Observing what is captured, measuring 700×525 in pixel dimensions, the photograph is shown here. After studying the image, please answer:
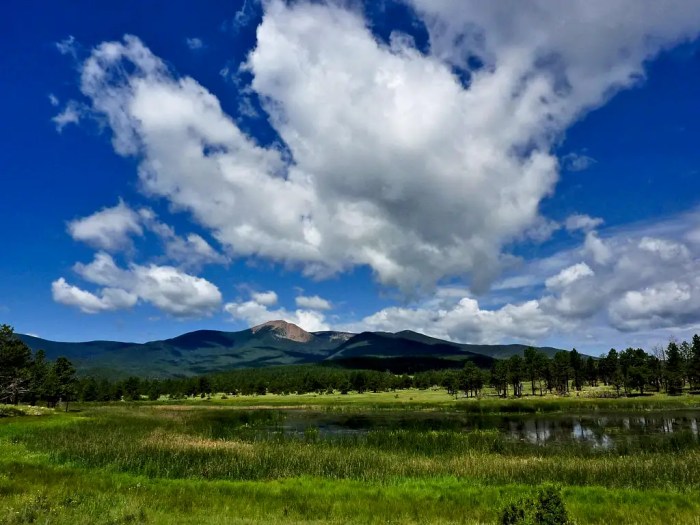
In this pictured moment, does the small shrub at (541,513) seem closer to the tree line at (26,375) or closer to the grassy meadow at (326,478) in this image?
the grassy meadow at (326,478)

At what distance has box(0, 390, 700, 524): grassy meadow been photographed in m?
22.4

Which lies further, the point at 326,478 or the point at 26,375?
the point at 26,375

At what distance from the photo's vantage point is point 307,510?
23891 millimetres

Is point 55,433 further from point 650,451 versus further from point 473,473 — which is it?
point 650,451

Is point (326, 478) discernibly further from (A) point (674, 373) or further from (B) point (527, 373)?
(B) point (527, 373)

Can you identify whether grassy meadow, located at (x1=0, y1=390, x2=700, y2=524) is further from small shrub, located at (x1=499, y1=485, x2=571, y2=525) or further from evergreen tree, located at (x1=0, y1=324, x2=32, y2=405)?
evergreen tree, located at (x1=0, y1=324, x2=32, y2=405)

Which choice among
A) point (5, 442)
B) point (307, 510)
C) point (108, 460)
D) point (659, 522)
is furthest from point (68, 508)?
point (5, 442)

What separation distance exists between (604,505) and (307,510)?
52.8ft

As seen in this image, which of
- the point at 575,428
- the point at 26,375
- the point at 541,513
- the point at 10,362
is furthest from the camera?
the point at 26,375

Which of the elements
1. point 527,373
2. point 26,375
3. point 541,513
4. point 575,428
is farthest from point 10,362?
point 527,373

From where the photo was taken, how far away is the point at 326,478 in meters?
33.1

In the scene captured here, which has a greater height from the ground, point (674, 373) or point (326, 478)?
point (674, 373)

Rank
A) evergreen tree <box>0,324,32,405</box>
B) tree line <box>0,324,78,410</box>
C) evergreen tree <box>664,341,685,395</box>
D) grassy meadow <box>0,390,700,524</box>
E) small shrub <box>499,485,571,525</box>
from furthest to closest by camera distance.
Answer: evergreen tree <box>664,341,685,395</box> → tree line <box>0,324,78,410</box> → evergreen tree <box>0,324,32,405</box> → grassy meadow <box>0,390,700,524</box> → small shrub <box>499,485,571,525</box>

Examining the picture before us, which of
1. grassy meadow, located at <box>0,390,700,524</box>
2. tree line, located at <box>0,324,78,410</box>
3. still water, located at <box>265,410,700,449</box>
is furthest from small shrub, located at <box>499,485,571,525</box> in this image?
tree line, located at <box>0,324,78,410</box>
